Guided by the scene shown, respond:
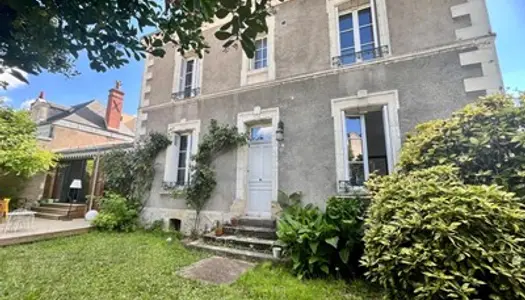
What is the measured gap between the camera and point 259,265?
501 centimetres

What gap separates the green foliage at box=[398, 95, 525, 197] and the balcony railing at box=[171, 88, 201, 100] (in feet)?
21.9

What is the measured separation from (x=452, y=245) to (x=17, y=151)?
1393cm

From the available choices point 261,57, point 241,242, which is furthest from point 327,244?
point 261,57

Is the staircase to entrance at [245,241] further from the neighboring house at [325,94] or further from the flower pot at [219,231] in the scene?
the neighboring house at [325,94]

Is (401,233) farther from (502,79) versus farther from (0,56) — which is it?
(502,79)

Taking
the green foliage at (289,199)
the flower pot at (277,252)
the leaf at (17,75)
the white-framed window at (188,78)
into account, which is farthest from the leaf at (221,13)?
the white-framed window at (188,78)

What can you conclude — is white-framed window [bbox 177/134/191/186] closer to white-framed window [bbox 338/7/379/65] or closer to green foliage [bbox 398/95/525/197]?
white-framed window [bbox 338/7/379/65]

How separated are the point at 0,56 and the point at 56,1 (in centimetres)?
46

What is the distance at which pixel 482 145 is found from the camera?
3648 millimetres

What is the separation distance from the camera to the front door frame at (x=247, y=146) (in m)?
6.85

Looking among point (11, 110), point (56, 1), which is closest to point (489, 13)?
point (56, 1)

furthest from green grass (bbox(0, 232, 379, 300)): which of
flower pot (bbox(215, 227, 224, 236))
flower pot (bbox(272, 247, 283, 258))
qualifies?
flower pot (bbox(215, 227, 224, 236))

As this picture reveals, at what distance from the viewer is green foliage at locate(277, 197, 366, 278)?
14.3ft

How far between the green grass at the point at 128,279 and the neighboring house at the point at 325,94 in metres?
2.17
